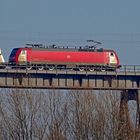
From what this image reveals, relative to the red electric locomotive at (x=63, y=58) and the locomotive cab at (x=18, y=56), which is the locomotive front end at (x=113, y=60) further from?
the locomotive cab at (x=18, y=56)

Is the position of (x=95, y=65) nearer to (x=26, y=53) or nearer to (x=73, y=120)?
(x=26, y=53)

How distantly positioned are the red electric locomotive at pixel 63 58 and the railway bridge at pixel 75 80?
3.30 metres

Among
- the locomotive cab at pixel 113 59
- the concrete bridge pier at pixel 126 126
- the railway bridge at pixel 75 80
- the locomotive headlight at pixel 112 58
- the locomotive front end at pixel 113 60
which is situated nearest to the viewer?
the concrete bridge pier at pixel 126 126

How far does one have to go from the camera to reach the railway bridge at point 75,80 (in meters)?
114

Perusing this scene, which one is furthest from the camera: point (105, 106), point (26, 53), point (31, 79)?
point (26, 53)

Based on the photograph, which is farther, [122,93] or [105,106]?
[122,93]

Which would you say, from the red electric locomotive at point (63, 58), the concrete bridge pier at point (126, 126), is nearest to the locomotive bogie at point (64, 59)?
the red electric locomotive at point (63, 58)

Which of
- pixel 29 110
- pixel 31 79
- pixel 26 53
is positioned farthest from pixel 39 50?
pixel 29 110

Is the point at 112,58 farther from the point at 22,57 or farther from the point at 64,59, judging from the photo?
the point at 22,57

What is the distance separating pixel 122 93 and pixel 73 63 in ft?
30.0

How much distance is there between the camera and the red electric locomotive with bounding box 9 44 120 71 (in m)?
122

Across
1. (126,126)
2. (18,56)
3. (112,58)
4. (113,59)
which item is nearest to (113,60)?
(113,59)

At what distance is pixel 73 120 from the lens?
106 meters

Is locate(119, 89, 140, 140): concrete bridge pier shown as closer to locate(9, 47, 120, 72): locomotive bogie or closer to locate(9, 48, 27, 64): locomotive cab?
locate(9, 47, 120, 72): locomotive bogie
